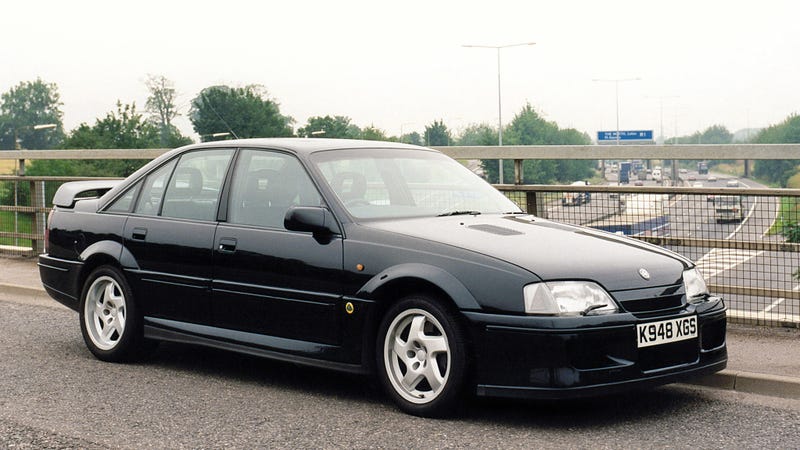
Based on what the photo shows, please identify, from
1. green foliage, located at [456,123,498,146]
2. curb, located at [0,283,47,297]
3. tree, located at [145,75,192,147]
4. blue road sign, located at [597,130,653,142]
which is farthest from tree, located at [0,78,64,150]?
curb, located at [0,283,47,297]

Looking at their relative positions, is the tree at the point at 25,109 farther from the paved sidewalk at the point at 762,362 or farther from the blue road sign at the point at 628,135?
the paved sidewalk at the point at 762,362

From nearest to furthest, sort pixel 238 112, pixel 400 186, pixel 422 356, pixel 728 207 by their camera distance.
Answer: pixel 422 356
pixel 400 186
pixel 728 207
pixel 238 112

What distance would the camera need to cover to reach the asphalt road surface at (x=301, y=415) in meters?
5.13

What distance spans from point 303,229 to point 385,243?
20.3 inches

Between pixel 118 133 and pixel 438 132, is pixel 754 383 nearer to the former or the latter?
pixel 118 133

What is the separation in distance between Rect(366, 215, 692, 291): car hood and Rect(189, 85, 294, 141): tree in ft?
388

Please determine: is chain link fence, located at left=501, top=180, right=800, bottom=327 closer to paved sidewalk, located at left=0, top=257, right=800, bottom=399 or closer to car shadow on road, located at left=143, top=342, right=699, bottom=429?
paved sidewalk, located at left=0, top=257, right=800, bottom=399

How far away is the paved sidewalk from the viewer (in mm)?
6230

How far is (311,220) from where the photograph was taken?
6.01 m

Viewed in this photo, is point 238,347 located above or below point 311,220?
below

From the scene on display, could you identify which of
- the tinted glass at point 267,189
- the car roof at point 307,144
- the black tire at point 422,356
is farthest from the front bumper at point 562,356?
the car roof at point 307,144

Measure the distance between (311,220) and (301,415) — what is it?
107cm

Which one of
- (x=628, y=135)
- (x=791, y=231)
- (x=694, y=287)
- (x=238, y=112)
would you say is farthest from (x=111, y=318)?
(x=628, y=135)

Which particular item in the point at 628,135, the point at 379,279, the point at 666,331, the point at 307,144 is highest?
the point at 628,135
